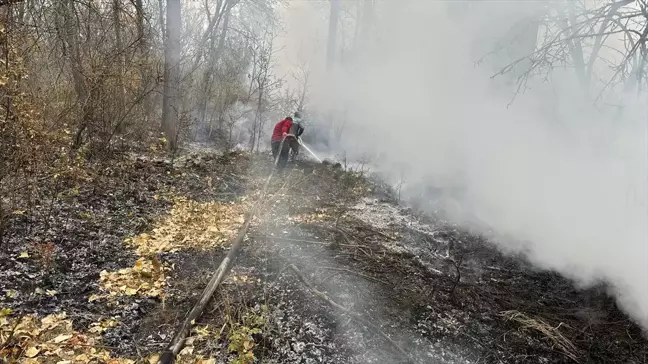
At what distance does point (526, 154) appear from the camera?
674 centimetres

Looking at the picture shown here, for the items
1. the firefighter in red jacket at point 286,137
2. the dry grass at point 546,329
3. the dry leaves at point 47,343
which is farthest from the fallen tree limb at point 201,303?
the firefighter in red jacket at point 286,137

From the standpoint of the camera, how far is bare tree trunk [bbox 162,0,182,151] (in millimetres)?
9531

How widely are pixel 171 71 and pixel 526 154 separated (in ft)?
25.6

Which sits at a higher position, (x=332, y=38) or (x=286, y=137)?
(x=332, y=38)

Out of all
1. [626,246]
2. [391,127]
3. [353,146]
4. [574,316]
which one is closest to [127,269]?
[574,316]

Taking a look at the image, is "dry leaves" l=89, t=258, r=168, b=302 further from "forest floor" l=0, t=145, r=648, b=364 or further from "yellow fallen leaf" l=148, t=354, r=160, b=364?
"yellow fallen leaf" l=148, t=354, r=160, b=364

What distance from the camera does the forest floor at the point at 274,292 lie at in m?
3.37

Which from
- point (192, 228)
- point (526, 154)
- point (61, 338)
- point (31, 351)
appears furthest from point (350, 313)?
point (526, 154)

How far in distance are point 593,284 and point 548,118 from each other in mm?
2923

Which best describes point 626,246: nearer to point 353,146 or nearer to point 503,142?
point 503,142

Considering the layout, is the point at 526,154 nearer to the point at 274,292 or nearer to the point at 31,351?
the point at 274,292

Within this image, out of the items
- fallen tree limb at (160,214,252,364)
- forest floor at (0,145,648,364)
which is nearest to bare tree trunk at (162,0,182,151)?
forest floor at (0,145,648,364)

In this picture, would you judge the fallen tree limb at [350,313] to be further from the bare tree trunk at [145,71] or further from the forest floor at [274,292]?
the bare tree trunk at [145,71]

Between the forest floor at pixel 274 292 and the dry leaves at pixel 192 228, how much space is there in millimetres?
26
